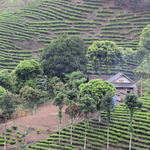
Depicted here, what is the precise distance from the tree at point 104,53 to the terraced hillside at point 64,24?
1286cm

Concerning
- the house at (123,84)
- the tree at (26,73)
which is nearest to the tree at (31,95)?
the tree at (26,73)

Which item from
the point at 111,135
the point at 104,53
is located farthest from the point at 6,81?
the point at 111,135

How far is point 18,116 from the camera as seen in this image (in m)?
36.2

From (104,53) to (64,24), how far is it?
2322 centimetres

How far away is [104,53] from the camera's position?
45312 millimetres

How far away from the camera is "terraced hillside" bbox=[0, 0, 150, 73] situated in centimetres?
5928

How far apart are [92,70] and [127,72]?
5.78 metres

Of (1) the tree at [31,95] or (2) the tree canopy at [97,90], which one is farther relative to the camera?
(1) the tree at [31,95]

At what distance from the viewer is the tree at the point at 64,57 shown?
142 feet

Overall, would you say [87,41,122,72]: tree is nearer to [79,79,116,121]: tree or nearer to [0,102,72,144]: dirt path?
[79,79,116,121]: tree

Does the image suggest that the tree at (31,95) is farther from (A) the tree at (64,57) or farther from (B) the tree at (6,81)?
(A) the tree at (64,57)

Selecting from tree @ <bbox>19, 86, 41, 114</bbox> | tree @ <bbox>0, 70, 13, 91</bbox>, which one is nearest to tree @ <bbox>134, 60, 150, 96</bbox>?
tree @ <bbox>19, 86, 41, 114</bbox>

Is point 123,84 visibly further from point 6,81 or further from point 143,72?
point 6,81

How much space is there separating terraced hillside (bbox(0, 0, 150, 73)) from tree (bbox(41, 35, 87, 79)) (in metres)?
11.0
